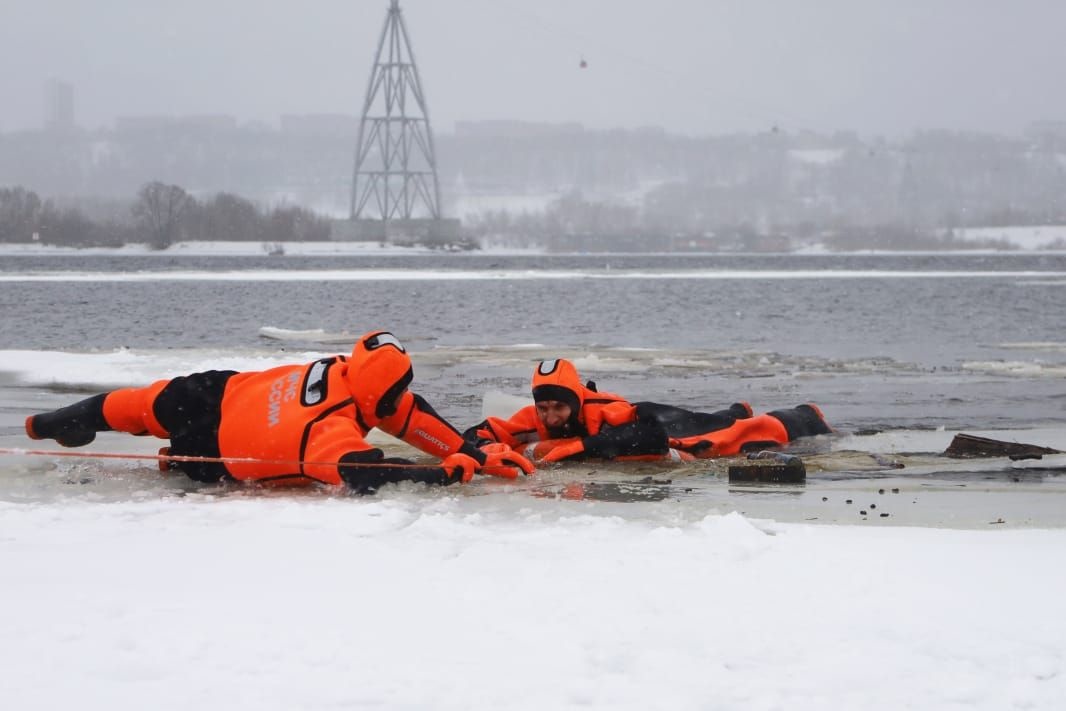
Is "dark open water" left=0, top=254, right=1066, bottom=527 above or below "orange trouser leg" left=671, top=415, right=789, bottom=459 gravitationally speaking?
below

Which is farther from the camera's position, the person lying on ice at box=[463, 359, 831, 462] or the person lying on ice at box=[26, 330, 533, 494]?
the person lying on ice at box=[463, 359, 831, 462]

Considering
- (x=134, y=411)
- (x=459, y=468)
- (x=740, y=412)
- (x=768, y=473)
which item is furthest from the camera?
(x=740, y=412)

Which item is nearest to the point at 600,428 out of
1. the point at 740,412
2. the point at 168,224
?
the point at 740,412

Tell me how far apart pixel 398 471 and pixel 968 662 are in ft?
10.0

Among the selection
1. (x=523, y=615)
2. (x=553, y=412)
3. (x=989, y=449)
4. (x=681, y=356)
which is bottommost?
(x=681, y=356)

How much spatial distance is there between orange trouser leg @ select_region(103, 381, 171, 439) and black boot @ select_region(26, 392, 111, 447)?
3.0 inches

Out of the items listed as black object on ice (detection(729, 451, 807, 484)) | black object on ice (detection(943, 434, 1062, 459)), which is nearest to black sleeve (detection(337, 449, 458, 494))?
black object on ice (detection(729, 451, 807, 484))

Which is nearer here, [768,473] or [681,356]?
[768,473]

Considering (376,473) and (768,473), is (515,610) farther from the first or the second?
(768,473)

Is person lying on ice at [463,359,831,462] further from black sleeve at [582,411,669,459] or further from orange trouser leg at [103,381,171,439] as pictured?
orange trouser leg at [103,381,171,439]

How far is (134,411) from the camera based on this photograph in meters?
6.10

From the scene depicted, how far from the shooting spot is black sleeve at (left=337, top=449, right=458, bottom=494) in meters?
5.54

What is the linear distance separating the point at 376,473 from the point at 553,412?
4.54 ft

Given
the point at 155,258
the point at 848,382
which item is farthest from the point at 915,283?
the point at 155,258
